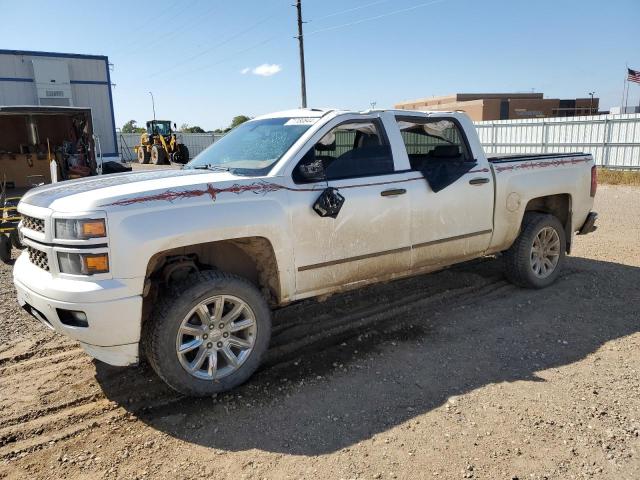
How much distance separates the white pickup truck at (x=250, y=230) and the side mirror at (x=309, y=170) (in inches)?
0.6

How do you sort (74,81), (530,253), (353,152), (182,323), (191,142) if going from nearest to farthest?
(182,323) → (353,152) → (530,253) → (74,81) → (191,142)

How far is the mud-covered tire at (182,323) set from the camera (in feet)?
11.1

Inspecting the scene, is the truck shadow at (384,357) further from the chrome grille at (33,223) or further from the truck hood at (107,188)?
the truck hood at (107,188)

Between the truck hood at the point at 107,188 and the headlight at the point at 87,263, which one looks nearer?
the headlight at the point at 87,263

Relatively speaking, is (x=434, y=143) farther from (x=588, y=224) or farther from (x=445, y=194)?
(x=588, y=224)

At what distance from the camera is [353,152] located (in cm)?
437

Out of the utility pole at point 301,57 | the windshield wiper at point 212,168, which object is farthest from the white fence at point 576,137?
the windshield wiper at point 212,168

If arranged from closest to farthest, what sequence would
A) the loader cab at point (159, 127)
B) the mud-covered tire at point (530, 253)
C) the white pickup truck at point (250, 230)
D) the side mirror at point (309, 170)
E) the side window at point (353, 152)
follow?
1. the white pickup truck at point (250, 230)
2. the side mirror at point (309, 170)
3. the side window at point (353, 152)
4. the mud-covered tire at point (530, 253)
5. the loader cab at point (159, 127)

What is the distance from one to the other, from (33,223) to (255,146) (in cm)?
182

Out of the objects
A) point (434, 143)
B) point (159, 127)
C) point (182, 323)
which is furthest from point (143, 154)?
point (182, 323)

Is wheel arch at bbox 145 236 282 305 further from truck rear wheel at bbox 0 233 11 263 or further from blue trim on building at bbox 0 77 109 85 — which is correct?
blue trim on building at bbox 0 77 109 85

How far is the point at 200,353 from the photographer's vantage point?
3.56 metres

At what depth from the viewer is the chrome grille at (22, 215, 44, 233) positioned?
3.46 m

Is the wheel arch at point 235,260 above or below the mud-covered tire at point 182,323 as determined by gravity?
above
